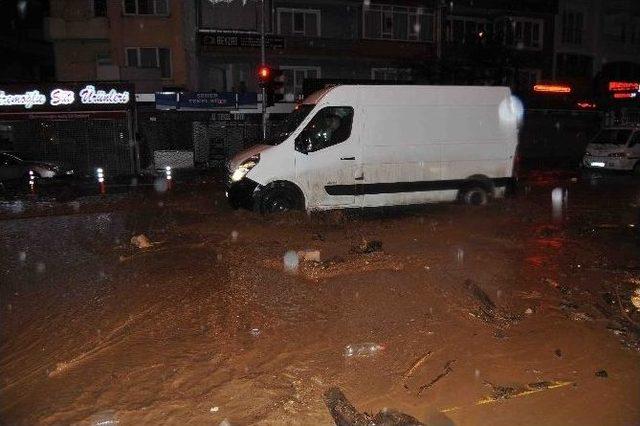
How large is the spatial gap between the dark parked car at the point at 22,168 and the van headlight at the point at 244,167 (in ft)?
37.1

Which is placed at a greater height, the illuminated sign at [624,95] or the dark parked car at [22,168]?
the illuminated sign at [624,95]

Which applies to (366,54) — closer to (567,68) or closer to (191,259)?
(567,68)

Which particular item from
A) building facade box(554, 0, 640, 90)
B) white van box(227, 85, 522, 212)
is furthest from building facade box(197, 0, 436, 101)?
white van box(227, 85, 522, 212)

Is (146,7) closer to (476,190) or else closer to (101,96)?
(101,96)

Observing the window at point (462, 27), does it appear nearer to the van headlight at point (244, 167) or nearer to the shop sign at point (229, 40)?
the shop sign at point (229, 40)

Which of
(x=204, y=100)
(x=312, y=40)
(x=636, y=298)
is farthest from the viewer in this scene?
(x=312, y=40)

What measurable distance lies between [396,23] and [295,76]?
6973 mm

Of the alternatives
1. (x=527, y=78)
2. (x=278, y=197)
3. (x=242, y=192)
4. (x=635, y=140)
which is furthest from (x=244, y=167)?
(x=527, y=78)

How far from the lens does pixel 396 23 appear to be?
29.9 m

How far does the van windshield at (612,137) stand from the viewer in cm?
1938

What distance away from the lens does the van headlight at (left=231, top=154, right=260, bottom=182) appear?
9.43 metres

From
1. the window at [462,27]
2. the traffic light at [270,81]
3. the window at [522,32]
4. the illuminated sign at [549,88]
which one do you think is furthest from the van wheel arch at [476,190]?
the window at [522,32]

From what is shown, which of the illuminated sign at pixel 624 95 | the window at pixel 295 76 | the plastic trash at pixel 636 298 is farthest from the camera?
the window at pixel 295 76

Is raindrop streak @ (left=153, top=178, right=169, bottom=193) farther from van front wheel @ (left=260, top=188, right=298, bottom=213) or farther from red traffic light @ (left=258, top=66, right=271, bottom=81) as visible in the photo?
van front wheel @ (left=260, top=188, right=298, bottom=213)
